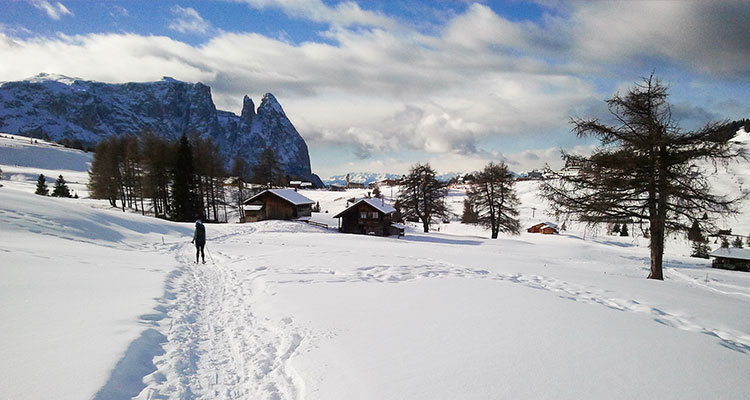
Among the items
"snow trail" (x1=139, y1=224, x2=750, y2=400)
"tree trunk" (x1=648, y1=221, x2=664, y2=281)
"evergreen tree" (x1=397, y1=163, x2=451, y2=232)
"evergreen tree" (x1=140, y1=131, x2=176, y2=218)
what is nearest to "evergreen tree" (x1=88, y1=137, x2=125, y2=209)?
"evergreen tree" (x1=140, y1=131, x2=176, y2=218)

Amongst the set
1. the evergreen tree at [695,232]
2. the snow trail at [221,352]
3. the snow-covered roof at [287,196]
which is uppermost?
the snow-covered roof at [287,196]

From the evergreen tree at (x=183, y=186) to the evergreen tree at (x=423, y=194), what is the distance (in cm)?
2779

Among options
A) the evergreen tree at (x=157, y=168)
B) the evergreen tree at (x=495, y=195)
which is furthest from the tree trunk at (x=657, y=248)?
the evergreen tree at (x=157, y=168)

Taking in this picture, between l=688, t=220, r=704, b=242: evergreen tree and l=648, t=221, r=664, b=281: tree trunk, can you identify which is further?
l=648, t=221, r=664, b=281: tree trunk

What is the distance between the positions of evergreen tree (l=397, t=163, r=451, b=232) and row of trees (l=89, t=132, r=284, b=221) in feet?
90.5

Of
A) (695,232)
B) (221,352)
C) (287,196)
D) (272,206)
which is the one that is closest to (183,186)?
(272,206)

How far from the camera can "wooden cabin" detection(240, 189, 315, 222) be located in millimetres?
44500

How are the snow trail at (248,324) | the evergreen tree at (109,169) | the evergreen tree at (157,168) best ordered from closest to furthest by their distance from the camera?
the snow trail at (248,324)
the evergreen tree at (157,168)
the evergreen tree at (109,169)

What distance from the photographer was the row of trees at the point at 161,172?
39969 mm

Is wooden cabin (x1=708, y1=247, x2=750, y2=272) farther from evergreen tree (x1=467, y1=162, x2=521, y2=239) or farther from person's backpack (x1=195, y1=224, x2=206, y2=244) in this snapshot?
person's backpack (x1=195, y1=224, x2=206, y2=244)

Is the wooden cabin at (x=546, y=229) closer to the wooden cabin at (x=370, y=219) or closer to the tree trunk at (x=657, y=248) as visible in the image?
the wooden cabin at (x=370, y=219)

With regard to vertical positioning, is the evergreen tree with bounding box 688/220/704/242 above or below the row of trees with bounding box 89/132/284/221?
below

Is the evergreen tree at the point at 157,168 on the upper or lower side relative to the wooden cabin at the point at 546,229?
upper

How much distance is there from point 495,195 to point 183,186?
38.6m
